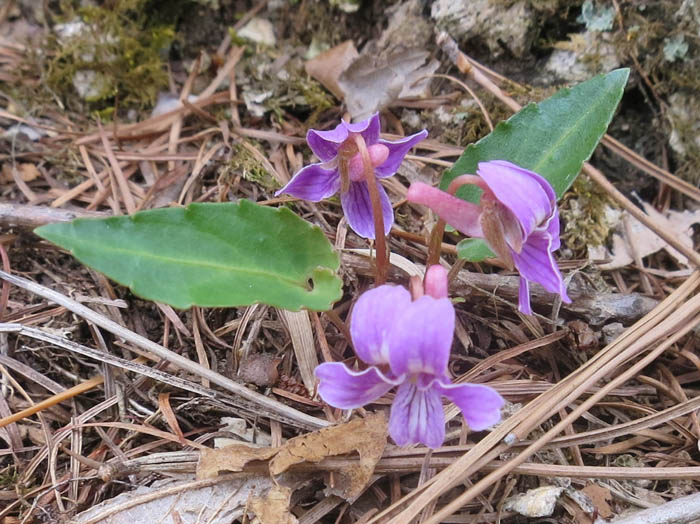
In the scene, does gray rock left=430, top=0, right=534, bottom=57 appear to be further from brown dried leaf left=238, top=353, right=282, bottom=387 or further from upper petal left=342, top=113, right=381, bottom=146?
brown dried leaf left=238, top=353, right=282, bottom=387

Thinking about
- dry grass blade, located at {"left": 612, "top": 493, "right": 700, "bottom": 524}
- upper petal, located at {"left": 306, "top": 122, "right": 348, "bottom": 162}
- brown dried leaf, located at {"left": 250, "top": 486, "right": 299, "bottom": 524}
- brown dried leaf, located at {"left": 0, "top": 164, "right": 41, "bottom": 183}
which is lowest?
brown dried leaf, located at {"left": 250, "top": 486, "right": 299, "bottom": 524}

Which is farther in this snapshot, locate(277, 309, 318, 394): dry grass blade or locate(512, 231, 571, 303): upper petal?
locate(277, 309, 318, 394): dry grass blade

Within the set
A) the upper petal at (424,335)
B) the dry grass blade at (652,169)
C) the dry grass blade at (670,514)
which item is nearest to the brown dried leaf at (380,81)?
the dry grass blade at (652,169)

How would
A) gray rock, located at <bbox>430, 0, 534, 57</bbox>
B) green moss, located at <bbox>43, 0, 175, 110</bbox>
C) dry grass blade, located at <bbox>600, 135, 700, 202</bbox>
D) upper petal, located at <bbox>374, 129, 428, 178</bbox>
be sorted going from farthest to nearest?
green moss, located at <bbox>43, 0, 175, 110</bbox> → gray rock, located at <bbox>430, 0, 534, 57</bbox> → dry grass blade, located at <bbox>600, 135, 700, 202</bbox> → upper petal, located at <bbox>374, 129, 428, 178</bbox>

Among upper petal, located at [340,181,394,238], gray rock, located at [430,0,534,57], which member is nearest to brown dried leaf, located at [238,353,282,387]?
upper petal, located at [340,181,394,238]

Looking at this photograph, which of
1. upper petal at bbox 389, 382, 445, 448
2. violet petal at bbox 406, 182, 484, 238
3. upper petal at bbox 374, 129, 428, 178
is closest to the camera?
upper petal at bbox 389, 382, 445, 448

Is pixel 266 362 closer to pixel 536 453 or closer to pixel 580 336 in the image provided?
pixel 536 453

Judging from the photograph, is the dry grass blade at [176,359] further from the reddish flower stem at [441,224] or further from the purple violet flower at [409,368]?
the reddish flower stem at [441,224]
